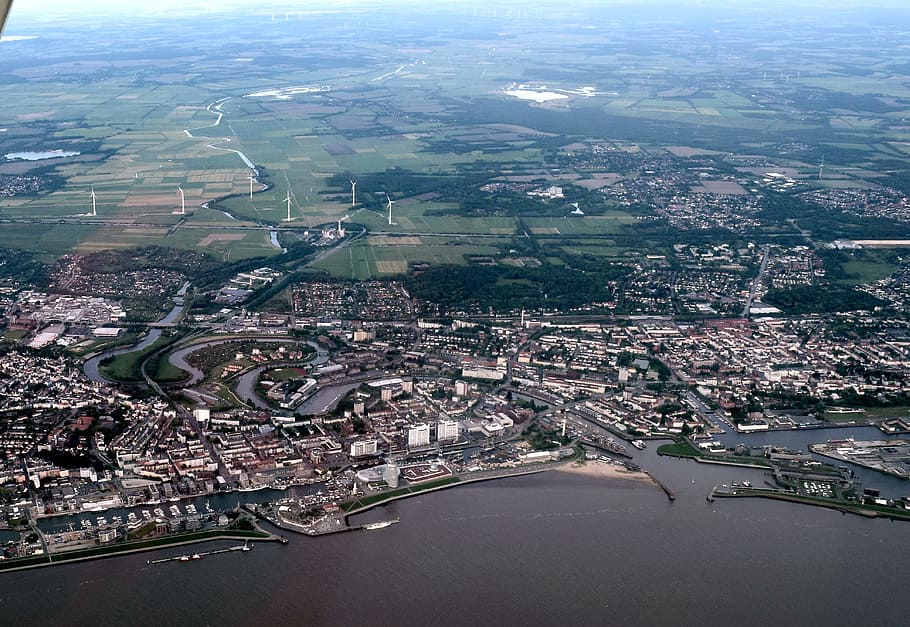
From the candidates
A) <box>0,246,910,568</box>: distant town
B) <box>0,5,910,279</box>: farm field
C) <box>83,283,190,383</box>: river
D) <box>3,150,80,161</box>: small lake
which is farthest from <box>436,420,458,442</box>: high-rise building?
<box>3,150,80,161</box>: small lake

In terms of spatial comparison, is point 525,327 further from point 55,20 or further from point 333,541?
point 55,20

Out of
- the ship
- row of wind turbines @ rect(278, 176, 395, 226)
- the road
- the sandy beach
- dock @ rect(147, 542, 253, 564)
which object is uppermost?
dock @ rect(147, 542, 253, 564)

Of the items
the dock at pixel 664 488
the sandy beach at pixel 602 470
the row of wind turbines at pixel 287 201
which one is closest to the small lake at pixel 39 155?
the row of wind turbines at pixel 287 201

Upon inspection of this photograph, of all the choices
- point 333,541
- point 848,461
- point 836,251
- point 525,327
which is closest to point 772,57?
point 836,251

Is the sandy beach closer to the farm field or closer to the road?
the road

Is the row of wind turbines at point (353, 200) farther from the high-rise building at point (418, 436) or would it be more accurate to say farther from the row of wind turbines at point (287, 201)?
the high-rise building at point (418, 436)
